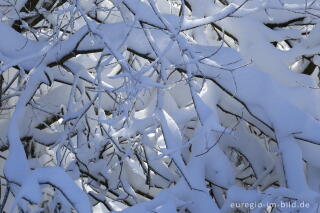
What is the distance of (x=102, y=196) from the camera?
3.36 m

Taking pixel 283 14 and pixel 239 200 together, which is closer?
pixel 239 200

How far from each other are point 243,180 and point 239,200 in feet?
2.61

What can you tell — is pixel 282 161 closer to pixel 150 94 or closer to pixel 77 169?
pixel 150 94

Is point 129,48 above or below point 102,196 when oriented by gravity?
above

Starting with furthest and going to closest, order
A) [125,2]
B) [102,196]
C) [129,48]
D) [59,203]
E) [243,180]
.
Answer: [243,180] → [102,196] → [59,203] → [129,48] → [125,2]

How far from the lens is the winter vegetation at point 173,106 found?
2.50 metres

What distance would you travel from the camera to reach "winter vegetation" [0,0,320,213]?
2496 mm

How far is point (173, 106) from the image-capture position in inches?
130

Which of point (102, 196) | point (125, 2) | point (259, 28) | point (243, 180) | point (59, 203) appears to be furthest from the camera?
point (243, 180)

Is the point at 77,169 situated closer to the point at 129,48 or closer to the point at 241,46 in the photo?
the point at 129,48

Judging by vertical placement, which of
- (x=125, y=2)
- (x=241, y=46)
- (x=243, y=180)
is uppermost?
(x=125, y=2)

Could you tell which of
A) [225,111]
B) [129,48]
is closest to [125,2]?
[129,48]

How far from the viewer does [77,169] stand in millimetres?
3271

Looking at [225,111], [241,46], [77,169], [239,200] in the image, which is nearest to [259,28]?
[241,46]
